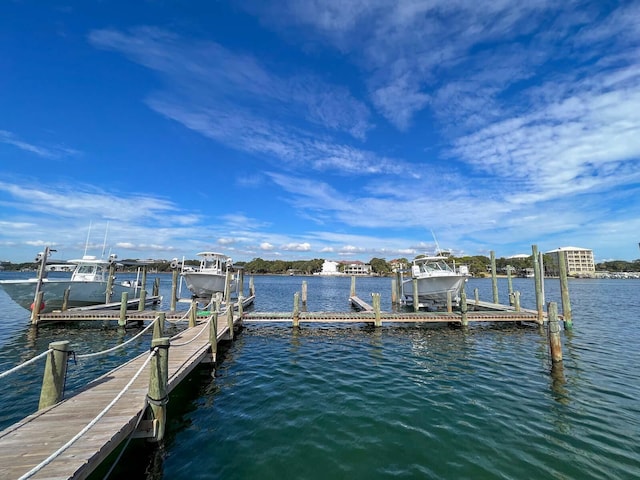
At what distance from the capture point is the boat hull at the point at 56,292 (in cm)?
2009

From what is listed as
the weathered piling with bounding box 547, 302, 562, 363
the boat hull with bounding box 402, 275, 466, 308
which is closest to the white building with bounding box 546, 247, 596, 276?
the boat hull with bounding box 402, 275, 466, 308

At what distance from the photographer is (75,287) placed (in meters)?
22.4

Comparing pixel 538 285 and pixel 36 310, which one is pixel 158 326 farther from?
pixel 538 285

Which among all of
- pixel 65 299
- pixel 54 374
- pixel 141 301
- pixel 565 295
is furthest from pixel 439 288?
pixel 65 299

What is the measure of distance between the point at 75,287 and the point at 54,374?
2101cm

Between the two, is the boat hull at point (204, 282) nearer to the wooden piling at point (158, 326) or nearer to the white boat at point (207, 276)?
the white boat at point (207, 276)

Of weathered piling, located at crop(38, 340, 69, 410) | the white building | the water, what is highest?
the white building

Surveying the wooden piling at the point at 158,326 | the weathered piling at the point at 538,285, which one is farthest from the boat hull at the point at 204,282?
the weathered piling at the point at 538,285

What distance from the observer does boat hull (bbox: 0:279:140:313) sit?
20.1 metres

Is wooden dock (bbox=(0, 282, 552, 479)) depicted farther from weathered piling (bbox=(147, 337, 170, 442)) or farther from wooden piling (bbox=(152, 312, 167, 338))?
wooden piling (bbox=(152, 312, 167, 338))

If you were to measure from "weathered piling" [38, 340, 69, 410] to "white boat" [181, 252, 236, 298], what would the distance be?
22.1 metres

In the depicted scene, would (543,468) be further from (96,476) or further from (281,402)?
(96,476)

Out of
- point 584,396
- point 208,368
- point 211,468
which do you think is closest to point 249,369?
point 208,368

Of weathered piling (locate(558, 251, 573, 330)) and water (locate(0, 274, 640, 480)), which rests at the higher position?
weathered piling (locate(558, 251, 573, 330))
